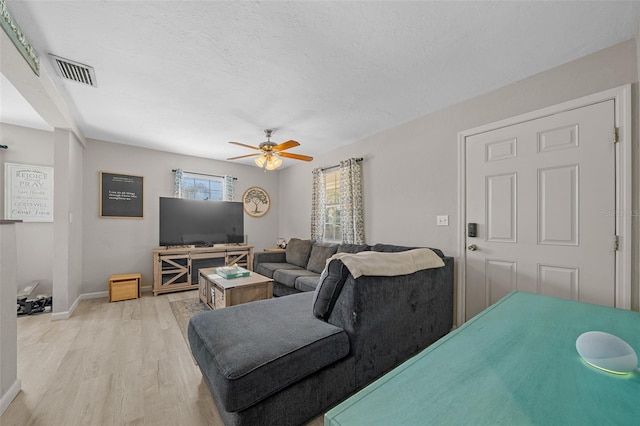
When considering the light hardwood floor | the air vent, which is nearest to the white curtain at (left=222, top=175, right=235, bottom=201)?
the light hardwood floor

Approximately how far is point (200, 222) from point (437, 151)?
401cm

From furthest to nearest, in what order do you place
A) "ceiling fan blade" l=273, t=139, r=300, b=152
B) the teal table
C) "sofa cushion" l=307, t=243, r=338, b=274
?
"sofa cushion" l=307, t=243, r=338, b=274, "ceiling fan blade" l=273, t=139, r=300, b=152, the teal table

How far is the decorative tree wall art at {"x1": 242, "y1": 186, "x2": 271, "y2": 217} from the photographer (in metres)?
5.42

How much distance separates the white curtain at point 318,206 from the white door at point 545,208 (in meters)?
2.47

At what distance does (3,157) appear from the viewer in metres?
3.36

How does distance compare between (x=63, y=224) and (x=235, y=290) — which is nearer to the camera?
(x=235, y=290)

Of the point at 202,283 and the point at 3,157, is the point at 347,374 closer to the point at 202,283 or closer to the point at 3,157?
the point at 202,283

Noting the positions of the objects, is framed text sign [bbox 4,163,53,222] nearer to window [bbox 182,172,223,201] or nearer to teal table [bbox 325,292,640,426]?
window [bbox 182,172,223,201]

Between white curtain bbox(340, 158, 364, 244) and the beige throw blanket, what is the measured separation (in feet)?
5.13

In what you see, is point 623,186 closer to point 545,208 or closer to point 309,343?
point 545,208

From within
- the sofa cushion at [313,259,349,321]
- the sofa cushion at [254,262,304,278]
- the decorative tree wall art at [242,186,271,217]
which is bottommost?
the sofa cushion at [254,262,304,278]

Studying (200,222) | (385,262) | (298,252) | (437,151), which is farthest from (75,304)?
(437,151)

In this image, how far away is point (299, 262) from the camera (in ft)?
13.9

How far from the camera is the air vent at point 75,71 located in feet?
6.70
